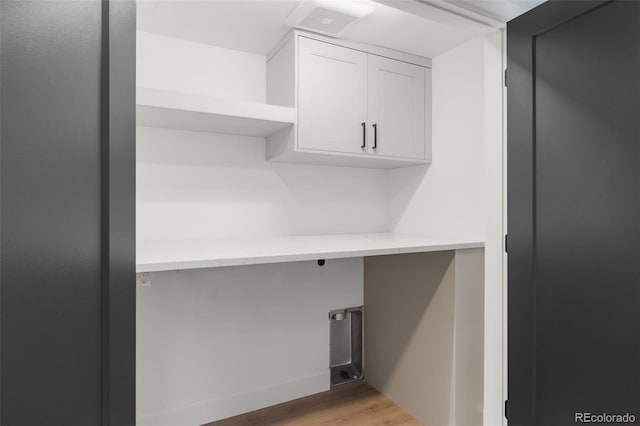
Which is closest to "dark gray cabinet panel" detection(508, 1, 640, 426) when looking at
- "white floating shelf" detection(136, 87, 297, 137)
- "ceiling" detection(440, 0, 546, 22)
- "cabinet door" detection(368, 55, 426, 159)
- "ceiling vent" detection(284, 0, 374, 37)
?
"ceiling" detection(440, 0, 546, 22)

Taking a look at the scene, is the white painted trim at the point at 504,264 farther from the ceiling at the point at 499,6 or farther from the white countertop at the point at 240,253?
the white countertop at the point at 240,253

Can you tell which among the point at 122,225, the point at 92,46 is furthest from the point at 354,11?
the point at 122,225

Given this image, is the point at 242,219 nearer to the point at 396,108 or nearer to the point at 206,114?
the point at 206,114

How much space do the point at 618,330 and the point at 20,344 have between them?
1.44 m

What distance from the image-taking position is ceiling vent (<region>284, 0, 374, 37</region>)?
A: 1.60 m

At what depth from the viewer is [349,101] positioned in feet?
6.56

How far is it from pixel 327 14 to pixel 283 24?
0.25 metres

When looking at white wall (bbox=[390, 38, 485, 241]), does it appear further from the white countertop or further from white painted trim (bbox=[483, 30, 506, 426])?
white painted trim (bbox=[483, 30, 506, 426])

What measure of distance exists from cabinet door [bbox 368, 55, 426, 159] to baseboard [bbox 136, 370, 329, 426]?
154 centimetres

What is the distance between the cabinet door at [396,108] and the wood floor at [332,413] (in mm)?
1544

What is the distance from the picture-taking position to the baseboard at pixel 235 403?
191 cm

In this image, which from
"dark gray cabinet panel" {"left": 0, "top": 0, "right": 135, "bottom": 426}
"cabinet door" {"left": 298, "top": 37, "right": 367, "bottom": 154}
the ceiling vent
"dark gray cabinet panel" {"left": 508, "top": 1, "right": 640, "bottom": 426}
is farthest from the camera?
"cabinet door" {"left": 298, "top": 37, "right": 367, "bottom": 154}

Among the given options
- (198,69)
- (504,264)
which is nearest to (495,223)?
(504,264)

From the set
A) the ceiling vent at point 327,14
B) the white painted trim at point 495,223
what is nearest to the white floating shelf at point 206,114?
the ceiling vent at point 327,14
